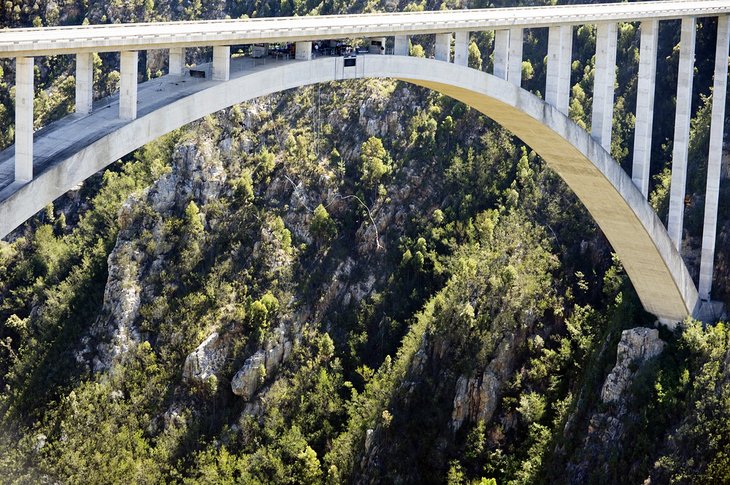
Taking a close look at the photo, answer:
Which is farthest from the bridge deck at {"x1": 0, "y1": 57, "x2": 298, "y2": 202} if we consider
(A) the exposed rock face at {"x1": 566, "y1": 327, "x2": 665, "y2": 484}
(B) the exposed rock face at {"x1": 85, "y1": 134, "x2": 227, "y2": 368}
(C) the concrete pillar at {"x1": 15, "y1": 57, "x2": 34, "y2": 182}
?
(B) the exposed rock face at {"x1": 85, "y1": 134, "x2": 227, "y2": 368}

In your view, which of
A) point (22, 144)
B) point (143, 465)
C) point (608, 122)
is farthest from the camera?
point (143, 465)

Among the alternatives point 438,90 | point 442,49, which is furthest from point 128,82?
point 438,90

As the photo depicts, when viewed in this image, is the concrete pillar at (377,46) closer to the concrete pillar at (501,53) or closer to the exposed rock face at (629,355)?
the concrete pillar at (501,53)

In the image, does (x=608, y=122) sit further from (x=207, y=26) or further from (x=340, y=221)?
(x=340, y=221)

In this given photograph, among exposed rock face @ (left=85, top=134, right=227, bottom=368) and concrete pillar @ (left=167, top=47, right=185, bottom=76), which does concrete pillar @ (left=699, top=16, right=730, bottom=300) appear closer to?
concrete pillar @ (left=167, top=47, right=185, bottom=76)

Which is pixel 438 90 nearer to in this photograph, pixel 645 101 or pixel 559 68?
pixel 559 68

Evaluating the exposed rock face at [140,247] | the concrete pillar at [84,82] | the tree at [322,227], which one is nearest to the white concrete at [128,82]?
the concrete pillar at [84,82]

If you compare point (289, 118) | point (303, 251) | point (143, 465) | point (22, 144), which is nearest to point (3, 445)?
point (143, 465)
